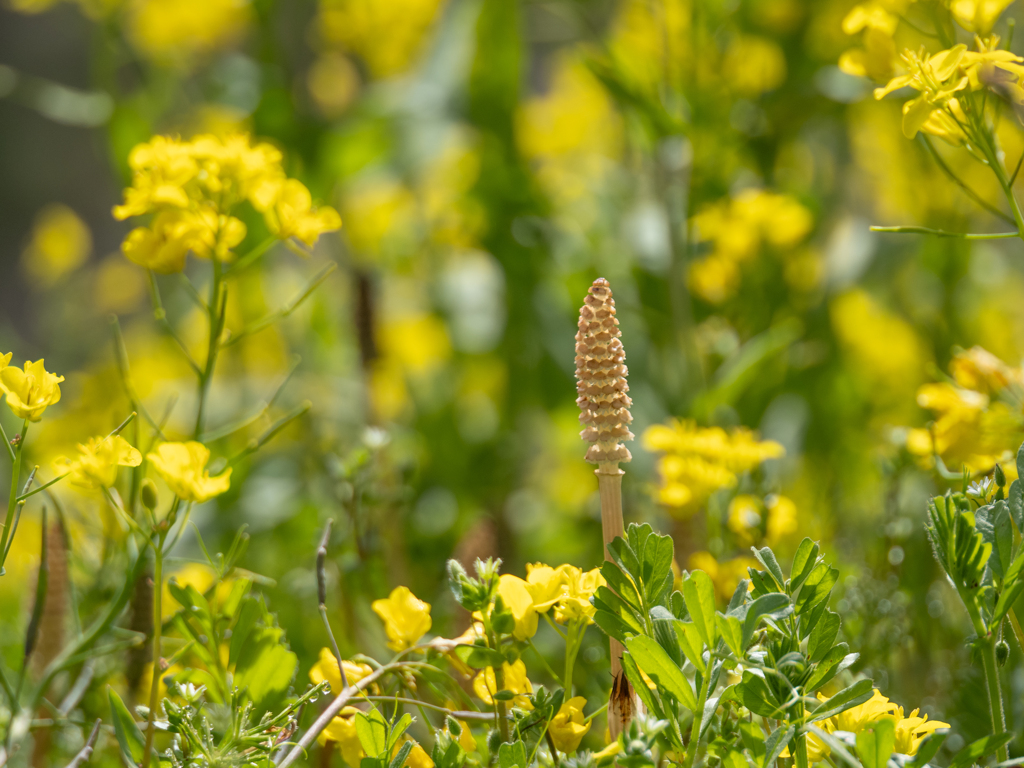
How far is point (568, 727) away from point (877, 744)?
0.10m

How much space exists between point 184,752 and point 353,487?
0.66 feet

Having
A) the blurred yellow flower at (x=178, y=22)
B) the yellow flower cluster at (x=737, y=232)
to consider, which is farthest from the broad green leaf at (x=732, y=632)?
the blurred yellow flower at (x=178, y=22)

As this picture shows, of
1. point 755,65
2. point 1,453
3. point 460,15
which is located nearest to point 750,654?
point 755,65

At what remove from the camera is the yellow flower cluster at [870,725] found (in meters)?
0.28

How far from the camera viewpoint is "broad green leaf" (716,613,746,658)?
0.85ft

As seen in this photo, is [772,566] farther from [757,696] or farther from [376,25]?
[376,25]

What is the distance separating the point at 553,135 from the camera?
1.50 m

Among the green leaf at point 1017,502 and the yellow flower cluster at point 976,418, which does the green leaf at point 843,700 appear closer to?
the green leaf at point 1017,502

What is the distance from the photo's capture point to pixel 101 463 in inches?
11.6

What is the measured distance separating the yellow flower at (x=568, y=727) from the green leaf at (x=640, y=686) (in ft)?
0.09

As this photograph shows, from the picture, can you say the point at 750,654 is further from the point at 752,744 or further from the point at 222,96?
the point at 222,96

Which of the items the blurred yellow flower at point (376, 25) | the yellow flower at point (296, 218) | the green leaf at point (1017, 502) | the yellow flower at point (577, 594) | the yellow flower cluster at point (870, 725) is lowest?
the yellow flower cluster at point (870, 725)

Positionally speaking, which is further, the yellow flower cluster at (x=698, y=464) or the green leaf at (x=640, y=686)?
the yellow flower cluster at (x=698, y=464)

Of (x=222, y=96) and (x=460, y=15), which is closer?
(x=222, y=96)
